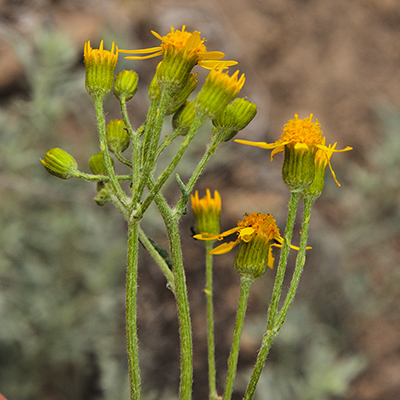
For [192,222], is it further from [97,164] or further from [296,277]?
[296,277]

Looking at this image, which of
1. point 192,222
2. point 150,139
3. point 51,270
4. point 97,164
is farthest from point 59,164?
point 192,222

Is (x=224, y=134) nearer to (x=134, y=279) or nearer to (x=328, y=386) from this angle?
(x=134, y=279)

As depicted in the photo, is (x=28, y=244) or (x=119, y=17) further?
(x=119, y=17)

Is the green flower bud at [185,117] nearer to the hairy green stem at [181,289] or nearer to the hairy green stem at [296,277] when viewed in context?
the hairy green stem at [181,289]

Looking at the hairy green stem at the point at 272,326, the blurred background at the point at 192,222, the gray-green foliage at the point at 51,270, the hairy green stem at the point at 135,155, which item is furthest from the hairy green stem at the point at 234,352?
the gray-green foliage at the point at 51,270

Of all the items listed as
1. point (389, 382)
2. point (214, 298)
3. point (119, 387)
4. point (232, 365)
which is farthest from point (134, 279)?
point (389, 382)
